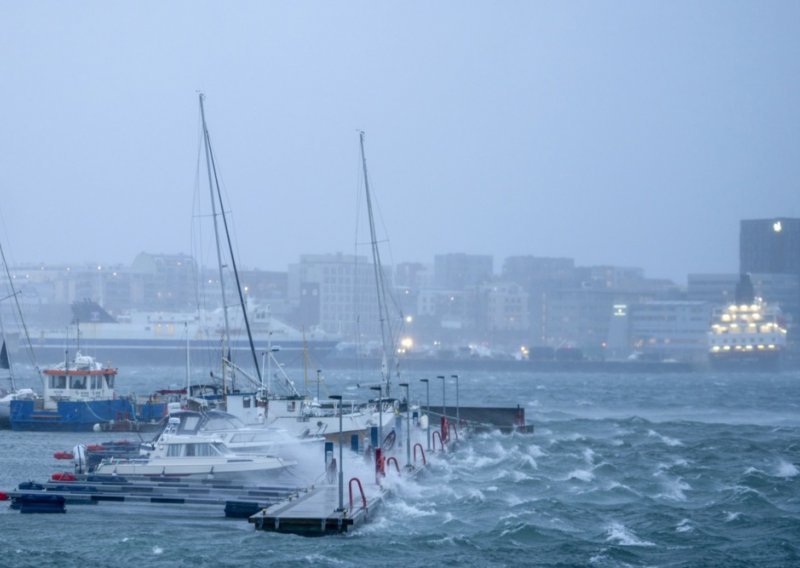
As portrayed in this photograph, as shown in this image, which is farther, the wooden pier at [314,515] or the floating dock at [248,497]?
the floating dock at [248,497]

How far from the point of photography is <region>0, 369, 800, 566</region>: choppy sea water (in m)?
22.0

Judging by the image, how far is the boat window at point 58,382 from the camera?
151 feet

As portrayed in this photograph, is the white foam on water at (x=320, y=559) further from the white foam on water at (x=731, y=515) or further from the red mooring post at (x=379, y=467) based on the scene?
the white foam on water at (x=731, y=515)

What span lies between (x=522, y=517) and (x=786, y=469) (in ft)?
40.7

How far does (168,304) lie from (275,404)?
15073cm

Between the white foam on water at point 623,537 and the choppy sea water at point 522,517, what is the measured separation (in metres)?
0.03

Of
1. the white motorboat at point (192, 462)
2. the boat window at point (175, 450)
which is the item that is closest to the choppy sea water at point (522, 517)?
the white motorboat at point (192, 462)

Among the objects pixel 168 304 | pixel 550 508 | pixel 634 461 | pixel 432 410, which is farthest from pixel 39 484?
pixel 168 304

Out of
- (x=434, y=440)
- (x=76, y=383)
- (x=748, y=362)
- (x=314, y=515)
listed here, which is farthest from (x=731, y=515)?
(x=748, y=362)

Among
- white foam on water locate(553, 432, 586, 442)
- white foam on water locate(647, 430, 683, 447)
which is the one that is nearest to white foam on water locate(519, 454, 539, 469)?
white foam on water locate(553, 432, 586, 442)

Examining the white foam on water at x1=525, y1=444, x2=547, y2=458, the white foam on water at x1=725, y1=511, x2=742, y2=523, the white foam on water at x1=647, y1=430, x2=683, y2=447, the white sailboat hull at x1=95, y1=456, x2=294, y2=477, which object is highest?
the white sailboat hull at x1=95, y1=456, x2=294, y2=477

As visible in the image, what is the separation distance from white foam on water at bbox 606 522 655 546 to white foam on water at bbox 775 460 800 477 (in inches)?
433

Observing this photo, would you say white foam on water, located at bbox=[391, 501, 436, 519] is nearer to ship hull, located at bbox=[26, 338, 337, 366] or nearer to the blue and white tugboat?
the blue and white tugboat

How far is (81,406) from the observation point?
149 feet
